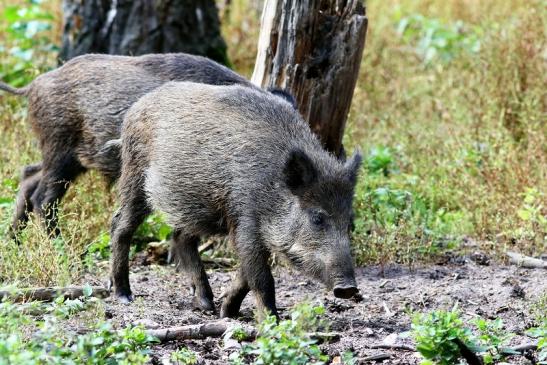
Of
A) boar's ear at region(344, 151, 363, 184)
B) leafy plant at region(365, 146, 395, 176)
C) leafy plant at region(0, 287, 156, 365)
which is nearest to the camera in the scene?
leafy plant at region(0, 287, 156, 365)

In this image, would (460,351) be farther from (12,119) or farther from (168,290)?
(12,119)

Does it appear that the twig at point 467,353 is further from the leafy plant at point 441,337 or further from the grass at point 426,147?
the grass at point 426,147

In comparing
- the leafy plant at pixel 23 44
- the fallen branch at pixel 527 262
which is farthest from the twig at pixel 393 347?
the leafy plant at pixel 23 44

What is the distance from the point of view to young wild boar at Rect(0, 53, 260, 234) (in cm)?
596

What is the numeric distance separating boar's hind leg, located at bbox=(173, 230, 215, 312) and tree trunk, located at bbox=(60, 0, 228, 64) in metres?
2.67

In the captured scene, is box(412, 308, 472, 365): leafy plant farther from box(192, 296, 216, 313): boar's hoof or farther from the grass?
the grass

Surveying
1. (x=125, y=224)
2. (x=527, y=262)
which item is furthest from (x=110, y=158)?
(x=527, y=262)

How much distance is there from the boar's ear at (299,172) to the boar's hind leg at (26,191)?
228 cm

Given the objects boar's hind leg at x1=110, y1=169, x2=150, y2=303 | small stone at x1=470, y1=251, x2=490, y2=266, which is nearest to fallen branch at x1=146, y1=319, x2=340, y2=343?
boar's hind leg at x1=110, y1=169, x2=150, y2=303

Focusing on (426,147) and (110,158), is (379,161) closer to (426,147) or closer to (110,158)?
(426,147)

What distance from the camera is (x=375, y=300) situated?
5.52m

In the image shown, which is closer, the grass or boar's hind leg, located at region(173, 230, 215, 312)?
boar's hind leg, located at region(173, 230, 215, 312)

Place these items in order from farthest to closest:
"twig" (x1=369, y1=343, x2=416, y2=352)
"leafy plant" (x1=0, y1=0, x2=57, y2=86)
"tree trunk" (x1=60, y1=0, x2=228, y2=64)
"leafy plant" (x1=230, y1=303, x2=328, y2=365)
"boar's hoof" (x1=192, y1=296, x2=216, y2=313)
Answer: "leafy plant" (x1=0, y1=0, x2=57, y2=86) → "tree trunk" (x1=60, y1=0, x2=228, y2=64) → "boar's hoof" (x1=192, y1=296, x2=216, y2=313) → "twig" (x1=369, y1=343, x2=416, y2=352) → "leafy plant" (x1=230, y1=303, x2=328, y2=365)

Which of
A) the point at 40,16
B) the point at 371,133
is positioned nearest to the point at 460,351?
the point at 371,133
